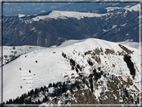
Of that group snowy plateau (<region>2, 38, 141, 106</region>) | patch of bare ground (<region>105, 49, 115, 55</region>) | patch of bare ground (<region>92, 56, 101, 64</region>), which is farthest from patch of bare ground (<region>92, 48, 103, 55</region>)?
patch of bare ground (<region>92, 56, 101, 64</region>)

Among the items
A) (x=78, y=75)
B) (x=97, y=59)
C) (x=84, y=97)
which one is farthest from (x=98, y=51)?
(x=84, y=97)

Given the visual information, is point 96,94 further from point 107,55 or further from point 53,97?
point 107,55

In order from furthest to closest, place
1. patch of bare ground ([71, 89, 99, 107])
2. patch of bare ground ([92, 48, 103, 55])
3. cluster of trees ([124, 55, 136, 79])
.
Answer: patch of bare ground ([92, 48, 103, 55])
cluster of trees ([124, 55, 136, 79])
patch of bare ground ([71, 89, 99, 107])

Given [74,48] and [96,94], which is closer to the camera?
[96,94]

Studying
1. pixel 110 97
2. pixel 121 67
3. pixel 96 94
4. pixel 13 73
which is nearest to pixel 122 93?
pixel 110 97

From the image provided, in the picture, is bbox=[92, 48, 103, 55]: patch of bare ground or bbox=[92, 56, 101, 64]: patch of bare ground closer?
bbox=[92, 56, 101, 64]: patch of bare ground

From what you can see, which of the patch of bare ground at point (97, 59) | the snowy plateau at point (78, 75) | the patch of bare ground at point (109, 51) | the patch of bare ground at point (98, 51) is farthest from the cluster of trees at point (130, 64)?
the patch of bare ground at point (97, 59)

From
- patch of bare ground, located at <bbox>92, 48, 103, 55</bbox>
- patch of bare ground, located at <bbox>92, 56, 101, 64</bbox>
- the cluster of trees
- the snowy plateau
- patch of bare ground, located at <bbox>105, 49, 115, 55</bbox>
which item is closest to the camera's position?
the snowy plateau

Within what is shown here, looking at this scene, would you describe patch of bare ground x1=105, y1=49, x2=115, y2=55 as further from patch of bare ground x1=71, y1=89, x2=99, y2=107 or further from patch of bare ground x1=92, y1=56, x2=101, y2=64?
patch of bare ground x1=71, y1=89, x2=99, y2=107

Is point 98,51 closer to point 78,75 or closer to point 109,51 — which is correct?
point 109,51
